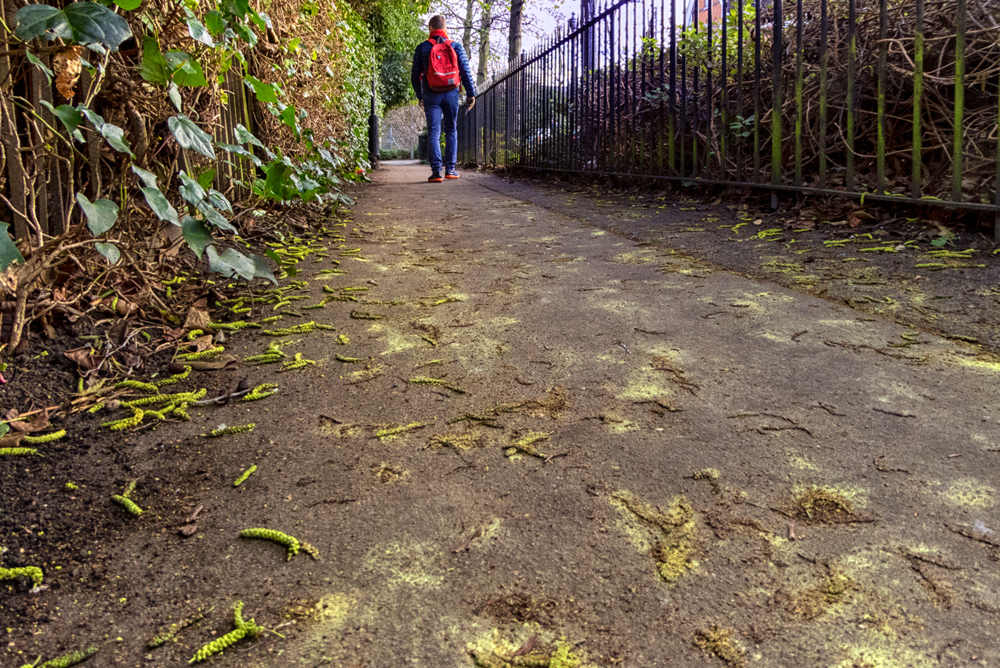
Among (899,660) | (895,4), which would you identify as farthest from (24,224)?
(895,4)

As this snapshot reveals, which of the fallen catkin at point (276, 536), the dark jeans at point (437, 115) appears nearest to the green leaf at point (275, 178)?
the fallen catkin at point (276, 536)

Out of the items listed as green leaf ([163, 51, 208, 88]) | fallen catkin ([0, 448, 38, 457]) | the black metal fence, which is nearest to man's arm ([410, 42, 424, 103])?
the black metal fence

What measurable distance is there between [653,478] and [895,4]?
3.56 m

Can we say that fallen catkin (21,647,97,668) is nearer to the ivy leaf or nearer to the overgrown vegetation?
the overgrown vegetation

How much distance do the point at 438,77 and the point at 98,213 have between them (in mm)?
7574

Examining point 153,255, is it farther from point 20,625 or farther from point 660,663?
point 660,663

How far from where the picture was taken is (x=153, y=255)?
7.77ft

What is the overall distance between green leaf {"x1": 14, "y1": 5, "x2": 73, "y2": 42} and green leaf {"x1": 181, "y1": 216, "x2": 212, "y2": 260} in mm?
556

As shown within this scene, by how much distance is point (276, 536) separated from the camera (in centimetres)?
119

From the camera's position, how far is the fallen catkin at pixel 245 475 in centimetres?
137

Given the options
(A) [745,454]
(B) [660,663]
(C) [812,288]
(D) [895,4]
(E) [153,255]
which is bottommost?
(B) [660,663]

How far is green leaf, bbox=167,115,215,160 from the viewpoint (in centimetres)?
185

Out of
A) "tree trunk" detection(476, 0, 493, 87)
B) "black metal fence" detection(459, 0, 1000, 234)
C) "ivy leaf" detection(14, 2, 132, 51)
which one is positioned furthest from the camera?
"tree trunk" detection(476, 0, 493, 87)

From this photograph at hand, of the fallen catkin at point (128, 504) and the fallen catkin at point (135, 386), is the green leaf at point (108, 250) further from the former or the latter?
the fallen catkin at point (128, 504)
